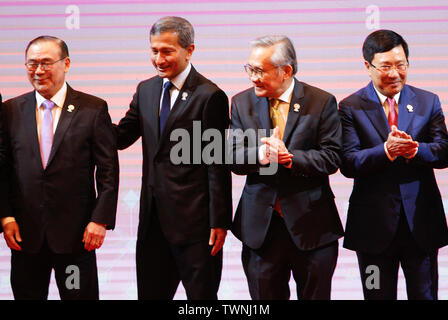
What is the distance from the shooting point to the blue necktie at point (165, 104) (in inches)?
115

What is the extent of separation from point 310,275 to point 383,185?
53 cm

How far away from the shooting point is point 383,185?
295 centimetres

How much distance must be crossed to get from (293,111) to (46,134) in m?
1.08

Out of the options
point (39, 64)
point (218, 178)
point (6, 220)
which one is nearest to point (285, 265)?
point (218, 178)

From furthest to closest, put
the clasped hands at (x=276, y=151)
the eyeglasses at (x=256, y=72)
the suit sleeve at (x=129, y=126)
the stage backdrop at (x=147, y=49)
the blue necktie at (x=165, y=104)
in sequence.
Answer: the stage backdrop at (x=147, y=49), the suit sleeve at (x=129, y=126), the blue necktie at (x=165, y=104), the eyeglasses at (x=256, y=72), the clasped hands at (x=276, y=151)

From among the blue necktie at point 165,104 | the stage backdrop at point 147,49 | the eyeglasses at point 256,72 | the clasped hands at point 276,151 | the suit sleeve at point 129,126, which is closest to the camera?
the clasped hands at point 276,151

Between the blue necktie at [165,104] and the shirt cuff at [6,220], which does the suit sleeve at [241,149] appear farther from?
the shirt cuff at [6,220]

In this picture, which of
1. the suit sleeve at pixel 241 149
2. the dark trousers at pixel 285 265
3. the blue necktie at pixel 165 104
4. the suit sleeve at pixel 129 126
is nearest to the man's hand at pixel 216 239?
the dark trousers at pixel 285 265

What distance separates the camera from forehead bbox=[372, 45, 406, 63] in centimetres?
294

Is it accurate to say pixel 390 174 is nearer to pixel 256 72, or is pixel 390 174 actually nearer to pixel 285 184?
pixel 285 184

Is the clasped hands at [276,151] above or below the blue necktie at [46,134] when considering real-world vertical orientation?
below

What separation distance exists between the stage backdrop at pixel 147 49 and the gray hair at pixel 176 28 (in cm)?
99
